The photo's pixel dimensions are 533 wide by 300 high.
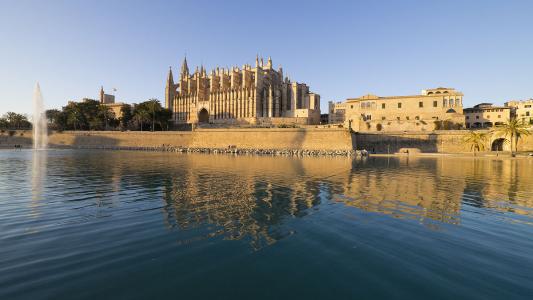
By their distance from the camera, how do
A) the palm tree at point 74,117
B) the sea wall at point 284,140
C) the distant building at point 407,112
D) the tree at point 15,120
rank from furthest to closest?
the tree at point 15,120, the palm tree at point 74,117, the distant building at point 407,112, the sea wall at point 284,140

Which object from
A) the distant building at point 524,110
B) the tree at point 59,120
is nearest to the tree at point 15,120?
the tree at point 59,120

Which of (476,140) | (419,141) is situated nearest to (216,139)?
(419,141)

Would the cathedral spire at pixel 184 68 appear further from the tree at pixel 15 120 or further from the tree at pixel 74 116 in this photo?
the tree at pixel 15 120

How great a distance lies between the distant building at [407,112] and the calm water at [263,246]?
A: 54701 mm

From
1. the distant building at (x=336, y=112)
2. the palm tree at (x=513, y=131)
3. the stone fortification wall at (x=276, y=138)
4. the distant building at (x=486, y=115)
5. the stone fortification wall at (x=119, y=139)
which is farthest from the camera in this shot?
the distant building at (x=336, y=112)

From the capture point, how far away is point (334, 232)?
320 inches

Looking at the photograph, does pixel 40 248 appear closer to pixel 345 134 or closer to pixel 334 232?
pixel 334 232

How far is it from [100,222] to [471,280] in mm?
9465

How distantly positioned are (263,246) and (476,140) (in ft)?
188

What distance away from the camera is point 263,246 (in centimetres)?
700

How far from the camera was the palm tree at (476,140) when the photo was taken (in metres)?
50.6

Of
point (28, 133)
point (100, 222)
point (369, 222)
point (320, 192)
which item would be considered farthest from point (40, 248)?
point (28, 133)

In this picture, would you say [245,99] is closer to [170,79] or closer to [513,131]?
[170,79]

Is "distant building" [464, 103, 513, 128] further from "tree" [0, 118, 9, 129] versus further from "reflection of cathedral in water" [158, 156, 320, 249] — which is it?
"tree" [0, 118, 9, 129]
